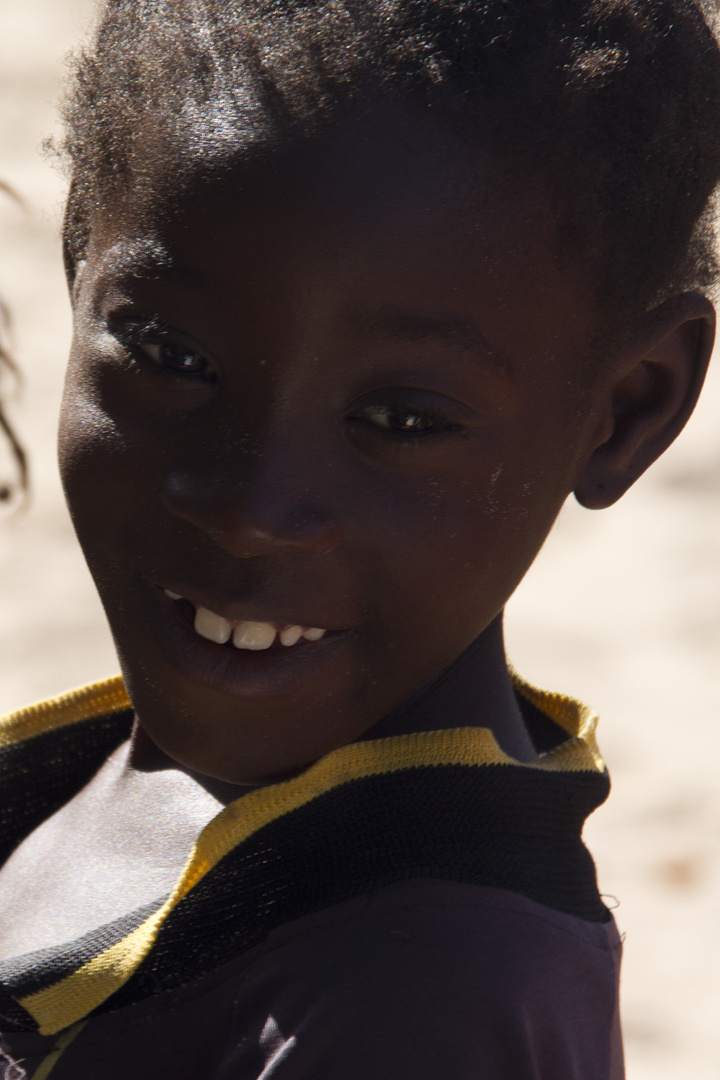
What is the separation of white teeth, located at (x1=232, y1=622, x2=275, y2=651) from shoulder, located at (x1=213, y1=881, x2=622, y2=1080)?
8.2 inches

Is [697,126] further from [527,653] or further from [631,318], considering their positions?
[527,653]

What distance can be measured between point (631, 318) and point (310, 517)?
1.03ft

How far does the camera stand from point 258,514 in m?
1.00

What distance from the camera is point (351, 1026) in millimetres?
941

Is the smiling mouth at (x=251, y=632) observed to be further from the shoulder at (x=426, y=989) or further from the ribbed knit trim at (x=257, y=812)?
the shoulder at (x=426, y=989)

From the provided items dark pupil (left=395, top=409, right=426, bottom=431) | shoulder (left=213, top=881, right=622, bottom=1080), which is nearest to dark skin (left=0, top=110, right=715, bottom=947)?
dark pupil (left=395, top=409, right=426, bottom=431)

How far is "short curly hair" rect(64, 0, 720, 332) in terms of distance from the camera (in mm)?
980

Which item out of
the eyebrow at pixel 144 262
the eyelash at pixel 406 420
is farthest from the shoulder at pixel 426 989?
the eyebrow at pixel 144 262

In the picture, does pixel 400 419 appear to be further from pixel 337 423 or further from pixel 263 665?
pixel 263 665

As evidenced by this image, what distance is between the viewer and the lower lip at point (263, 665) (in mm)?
1094

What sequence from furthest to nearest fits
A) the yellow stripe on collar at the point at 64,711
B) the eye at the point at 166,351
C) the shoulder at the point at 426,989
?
the yellow stripe on collar at the point at 64,711, the eye at the point at 166,351, the shoulder at the point at 426,989

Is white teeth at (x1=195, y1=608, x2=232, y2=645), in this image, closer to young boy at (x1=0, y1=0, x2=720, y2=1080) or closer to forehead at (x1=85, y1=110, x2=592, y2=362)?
young boy at (x1=0, y1=0, x2=720, y2=1080)

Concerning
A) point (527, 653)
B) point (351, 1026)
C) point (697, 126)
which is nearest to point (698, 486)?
point (527, 653)

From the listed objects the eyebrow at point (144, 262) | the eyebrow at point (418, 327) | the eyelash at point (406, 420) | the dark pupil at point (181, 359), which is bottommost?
the eyelash at point (406, 420)
